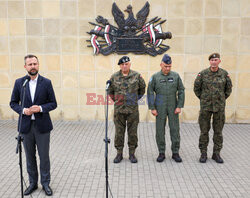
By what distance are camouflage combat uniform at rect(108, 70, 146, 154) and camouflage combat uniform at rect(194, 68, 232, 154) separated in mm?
1083

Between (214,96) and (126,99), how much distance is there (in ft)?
4.94

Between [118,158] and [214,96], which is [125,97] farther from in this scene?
[214,96]

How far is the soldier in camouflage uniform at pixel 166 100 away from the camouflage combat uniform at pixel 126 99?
267 mm

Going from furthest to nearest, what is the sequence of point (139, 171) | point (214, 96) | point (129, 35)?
point (129, 35)
point (214, 96)
point (139, 171)

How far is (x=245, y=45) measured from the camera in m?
7.06

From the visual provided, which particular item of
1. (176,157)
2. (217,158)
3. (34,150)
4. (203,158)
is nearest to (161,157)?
(176,157)

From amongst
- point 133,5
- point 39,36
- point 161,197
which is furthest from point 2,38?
point 161,197

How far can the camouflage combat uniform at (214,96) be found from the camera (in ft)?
15.3

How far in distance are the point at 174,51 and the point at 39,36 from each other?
141 inches

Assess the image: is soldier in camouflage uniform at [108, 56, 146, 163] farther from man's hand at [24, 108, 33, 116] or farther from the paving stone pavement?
man's hand at [24, 108, 33, 116]

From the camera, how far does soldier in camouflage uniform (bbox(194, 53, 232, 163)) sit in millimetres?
4668

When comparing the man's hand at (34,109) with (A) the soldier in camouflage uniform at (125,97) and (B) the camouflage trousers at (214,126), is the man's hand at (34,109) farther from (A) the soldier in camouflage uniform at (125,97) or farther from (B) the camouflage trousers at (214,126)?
(B) the camouflage trousers at (214,126)

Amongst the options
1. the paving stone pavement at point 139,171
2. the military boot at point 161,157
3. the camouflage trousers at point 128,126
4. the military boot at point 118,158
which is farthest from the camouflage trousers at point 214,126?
the military boot at point 118,158

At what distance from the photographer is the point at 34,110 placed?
3525 mm
